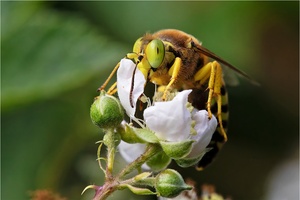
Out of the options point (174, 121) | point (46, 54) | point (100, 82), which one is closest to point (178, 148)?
point (174, 121)

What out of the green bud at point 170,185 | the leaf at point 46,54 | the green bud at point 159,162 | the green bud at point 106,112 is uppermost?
the leaf at point 46,54

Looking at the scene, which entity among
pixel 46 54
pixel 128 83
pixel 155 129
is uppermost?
pixel 46 54

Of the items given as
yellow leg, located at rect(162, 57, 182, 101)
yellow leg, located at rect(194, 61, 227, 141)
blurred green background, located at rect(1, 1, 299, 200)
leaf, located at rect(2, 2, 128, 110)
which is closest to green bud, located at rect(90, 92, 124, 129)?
yellow leg, located at rect(162, 57, 182, 101)

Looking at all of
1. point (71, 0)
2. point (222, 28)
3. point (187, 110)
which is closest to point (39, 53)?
point (71, 0)

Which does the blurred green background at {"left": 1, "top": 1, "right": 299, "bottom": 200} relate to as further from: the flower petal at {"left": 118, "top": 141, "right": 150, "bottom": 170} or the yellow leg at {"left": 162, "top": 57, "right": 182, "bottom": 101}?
the yellow leg at {"left": 162, "top": 57, "right": 182, "bottom": 101}

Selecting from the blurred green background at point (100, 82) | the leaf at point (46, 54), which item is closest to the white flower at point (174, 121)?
the blurred green background at point (100, 82)

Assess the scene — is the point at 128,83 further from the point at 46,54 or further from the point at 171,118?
the point at 46,54

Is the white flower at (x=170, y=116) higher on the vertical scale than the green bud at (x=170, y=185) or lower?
higher

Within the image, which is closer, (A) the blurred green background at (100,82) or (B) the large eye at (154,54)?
(B) the large eye at (154,54)

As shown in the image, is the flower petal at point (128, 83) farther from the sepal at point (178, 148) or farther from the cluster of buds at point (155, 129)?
the sepal at point (178, 148)
